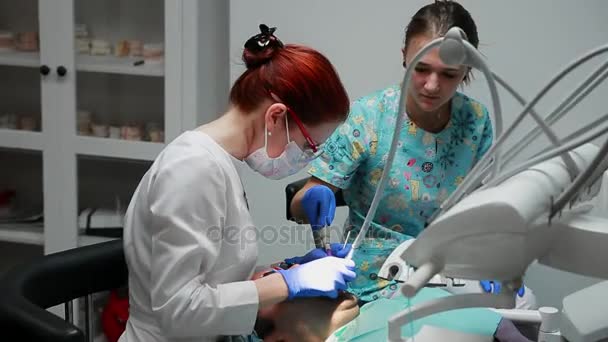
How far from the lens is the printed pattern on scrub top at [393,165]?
187 cm

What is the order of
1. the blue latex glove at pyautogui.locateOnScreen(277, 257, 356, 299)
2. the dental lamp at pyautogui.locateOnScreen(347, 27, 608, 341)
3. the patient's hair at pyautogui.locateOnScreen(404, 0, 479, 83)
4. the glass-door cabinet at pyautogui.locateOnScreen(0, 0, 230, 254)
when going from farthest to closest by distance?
the glass-door cabinet at pyautogui.locateOnScreen(0, 0, 230, 254), the patient's hair at pyautogui.locateOnScreen(404, 0, 479, 83), the blue latex glove at pyautogui.locateOnScreen(277, 257, 356, 299), the dental lamp at pyautogui.locateOnScreen(347, 27, 608, 341)

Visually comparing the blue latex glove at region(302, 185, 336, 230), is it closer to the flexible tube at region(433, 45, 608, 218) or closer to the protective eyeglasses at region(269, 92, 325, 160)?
the protective eyeglasses at region(269, 92, 325, 160)

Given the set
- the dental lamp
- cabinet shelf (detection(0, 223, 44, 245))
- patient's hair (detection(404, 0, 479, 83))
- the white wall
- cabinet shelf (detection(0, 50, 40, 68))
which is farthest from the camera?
cabinet shelf (detection(0, 223, 44, 245))

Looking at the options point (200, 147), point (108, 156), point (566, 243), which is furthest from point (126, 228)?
point (108, 156)

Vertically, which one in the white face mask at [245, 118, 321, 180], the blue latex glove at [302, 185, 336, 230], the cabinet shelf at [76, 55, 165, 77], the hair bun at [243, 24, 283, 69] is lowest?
the blue latex glove at [302, 185, 336, 230]

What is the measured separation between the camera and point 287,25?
2.59 m

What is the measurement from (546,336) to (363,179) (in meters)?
0.76

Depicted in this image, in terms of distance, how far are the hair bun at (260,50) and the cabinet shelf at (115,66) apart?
1270 mm

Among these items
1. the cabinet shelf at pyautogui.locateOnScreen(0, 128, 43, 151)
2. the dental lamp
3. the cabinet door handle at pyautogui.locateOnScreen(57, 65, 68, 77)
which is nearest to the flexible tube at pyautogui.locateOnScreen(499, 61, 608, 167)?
the dental lamp

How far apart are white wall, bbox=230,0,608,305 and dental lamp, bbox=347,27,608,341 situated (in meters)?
1.46

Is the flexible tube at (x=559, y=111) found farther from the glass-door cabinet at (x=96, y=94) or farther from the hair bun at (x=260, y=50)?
the glass-door cabinet at (x=96, y=94)

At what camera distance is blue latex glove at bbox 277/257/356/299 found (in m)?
1.33

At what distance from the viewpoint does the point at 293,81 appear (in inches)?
54.6

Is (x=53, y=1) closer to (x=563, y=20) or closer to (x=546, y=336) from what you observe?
(x=563, y=20)
